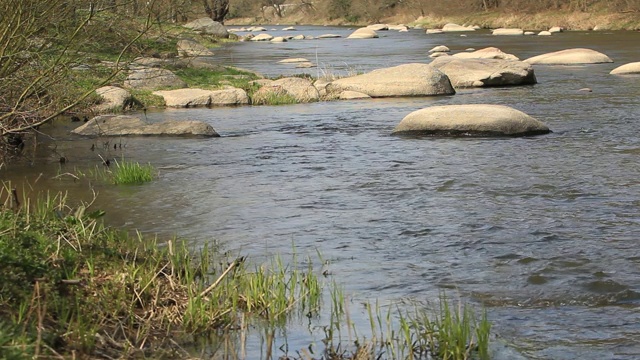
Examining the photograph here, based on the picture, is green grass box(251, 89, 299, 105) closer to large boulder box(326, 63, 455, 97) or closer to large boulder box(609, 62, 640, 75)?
large boulder box(326, 63, 455, 97)

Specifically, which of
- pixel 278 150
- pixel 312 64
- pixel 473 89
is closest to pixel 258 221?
pixel 278 150

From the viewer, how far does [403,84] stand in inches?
960

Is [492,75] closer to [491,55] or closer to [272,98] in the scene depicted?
[272,98]

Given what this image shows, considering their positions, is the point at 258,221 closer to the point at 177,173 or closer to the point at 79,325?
the point at 177,173

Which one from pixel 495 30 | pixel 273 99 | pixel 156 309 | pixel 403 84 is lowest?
pixel 495 30

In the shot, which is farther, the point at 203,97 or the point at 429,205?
the point at 203,97

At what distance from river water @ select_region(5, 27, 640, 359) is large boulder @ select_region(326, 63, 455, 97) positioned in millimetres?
3205

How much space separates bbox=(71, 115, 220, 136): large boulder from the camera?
17.5m

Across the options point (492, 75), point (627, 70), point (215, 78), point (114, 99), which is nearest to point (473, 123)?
point (114, 99)

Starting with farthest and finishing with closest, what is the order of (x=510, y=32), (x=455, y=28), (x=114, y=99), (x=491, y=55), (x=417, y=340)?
(x=455, y=28)
(x=510, y=32)
(x=491, y=55)
(x=114, y=99)
(x=417, y=340)

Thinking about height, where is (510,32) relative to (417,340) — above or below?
below

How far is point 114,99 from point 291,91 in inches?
192

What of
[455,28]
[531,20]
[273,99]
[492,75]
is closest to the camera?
[273,99]

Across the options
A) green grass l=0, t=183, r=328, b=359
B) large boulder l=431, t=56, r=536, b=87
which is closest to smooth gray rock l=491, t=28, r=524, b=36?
large boulder l=431, t=56, r=536, b=87
